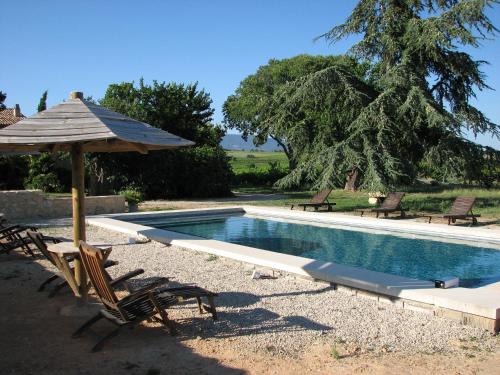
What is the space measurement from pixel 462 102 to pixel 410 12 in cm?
473

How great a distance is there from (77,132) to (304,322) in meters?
3.35

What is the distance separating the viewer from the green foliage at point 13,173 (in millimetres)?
29438

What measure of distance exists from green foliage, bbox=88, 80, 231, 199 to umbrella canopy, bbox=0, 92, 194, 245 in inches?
722

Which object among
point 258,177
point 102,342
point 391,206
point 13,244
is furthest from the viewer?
point 258,177

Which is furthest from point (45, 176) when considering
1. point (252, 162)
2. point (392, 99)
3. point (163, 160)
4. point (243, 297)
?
point (252, 162)

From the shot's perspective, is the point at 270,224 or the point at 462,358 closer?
the point at 462,358

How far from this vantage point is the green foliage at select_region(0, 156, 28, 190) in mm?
29438

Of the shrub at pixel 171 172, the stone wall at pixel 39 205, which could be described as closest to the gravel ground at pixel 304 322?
the stone wall at pixel 39 205

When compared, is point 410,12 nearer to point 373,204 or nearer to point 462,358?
point 373,204

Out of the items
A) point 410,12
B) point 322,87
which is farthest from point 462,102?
point 322,87

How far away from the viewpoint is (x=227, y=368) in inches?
171

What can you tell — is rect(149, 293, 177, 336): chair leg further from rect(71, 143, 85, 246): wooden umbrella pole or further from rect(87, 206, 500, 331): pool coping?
rect(87, 206, 500, 331): pool coping

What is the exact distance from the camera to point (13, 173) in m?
29.9

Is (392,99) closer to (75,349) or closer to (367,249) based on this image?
(367,249)
